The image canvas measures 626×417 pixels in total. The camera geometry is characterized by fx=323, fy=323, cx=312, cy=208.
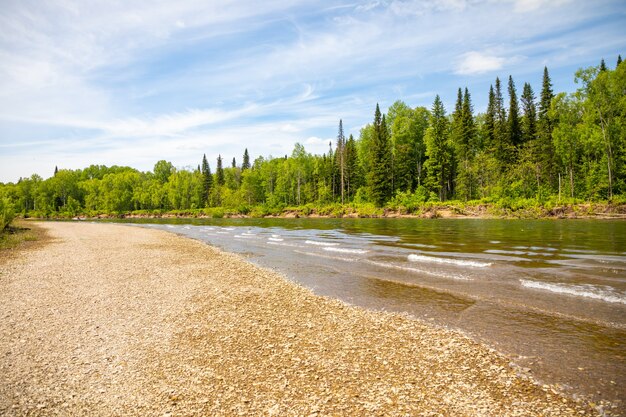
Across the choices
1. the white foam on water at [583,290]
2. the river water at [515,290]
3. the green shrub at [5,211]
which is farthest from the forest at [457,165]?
the white foam on water at [583,290]

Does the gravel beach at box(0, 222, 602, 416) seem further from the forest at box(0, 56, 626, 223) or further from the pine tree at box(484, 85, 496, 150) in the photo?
the pine tree at box(484, 85, 496, 150)

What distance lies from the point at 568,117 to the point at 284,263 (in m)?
59.0

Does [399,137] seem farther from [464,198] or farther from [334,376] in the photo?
[334,376]

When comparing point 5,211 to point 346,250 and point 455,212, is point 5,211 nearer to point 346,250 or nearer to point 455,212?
point 346,250

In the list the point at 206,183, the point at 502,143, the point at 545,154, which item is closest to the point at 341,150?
the point at 502,143

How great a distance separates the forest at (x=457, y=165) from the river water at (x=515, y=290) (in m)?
34.4

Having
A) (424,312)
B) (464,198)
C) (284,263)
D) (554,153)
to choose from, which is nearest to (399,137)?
(464,198)

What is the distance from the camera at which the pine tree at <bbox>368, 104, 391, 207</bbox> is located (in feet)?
234

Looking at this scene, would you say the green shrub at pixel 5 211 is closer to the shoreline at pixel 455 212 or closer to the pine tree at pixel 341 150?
the shoreline at pixel 455 212

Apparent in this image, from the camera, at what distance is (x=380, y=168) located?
72000mm

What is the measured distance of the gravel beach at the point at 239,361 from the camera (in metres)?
5.24

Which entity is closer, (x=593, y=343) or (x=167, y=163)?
(x=593, y=343)

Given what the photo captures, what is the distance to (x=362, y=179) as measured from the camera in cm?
9106

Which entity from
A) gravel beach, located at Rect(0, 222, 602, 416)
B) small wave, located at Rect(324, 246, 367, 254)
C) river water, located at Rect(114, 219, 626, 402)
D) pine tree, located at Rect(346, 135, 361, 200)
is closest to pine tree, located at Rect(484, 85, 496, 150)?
pine tree, located at Rect(346, 135, 361, 200)
